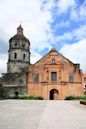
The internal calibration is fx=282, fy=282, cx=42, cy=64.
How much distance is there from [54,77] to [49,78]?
43.8 inches

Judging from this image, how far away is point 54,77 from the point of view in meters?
60.8

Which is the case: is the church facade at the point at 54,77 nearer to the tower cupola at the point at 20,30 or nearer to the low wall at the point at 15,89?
the low wall at the point at 15,89

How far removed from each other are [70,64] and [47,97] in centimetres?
866

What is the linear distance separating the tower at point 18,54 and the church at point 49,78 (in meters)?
1.96

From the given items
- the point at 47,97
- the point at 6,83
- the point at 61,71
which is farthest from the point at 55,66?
the point at 6,83

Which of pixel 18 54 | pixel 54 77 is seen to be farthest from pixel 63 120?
pixel 18 54

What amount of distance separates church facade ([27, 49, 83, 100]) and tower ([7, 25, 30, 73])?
3959mm

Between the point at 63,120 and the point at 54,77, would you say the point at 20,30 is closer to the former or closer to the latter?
the point at 54,77

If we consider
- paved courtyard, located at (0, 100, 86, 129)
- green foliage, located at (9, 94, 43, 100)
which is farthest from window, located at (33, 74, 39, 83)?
paved courtyard, located at (0, 100, 86, 129)

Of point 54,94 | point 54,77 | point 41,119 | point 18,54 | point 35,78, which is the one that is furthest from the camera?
point 18,54

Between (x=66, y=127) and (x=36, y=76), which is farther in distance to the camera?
(x=36, y=76)

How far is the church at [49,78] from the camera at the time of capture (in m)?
59.6

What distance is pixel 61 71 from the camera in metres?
60.5

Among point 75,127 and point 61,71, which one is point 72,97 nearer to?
point 61,71
